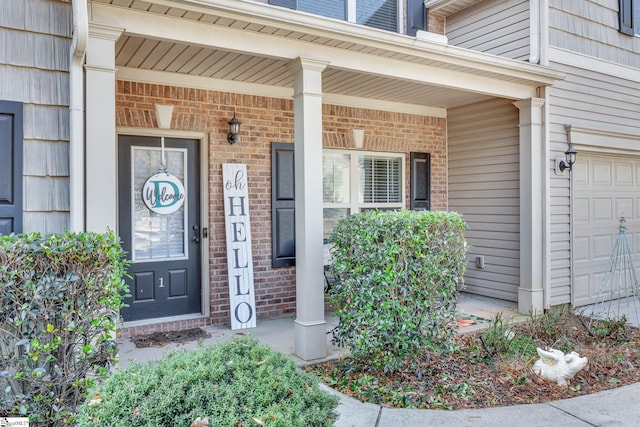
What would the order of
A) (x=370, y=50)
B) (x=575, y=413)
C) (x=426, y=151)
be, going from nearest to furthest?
1. (x=575, y=413)
2. (x=370, y=50)
3. (x=426, y=151)

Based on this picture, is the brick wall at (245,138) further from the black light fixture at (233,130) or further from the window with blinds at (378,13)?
the window with blinds at (378,13)

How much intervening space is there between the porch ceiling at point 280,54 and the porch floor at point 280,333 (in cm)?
240

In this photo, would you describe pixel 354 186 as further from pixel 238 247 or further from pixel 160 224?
pixel 160 224

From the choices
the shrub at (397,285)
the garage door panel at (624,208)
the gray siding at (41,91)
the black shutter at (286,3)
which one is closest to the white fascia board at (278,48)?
the gray siding at (41,91)

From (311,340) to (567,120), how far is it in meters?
4.45

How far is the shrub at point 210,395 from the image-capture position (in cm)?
Result: 179

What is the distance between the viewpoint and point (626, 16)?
22.7ft

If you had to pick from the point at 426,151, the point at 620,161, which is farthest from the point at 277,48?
the point at 620,161

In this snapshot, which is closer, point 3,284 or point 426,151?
point 3,284

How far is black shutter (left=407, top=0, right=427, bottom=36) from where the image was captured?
6.33 m

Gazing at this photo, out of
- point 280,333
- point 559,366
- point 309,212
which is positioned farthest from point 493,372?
point 280,333

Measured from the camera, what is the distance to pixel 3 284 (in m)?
2.32

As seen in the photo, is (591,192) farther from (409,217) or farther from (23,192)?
(23,192)

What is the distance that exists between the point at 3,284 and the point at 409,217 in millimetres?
2700
